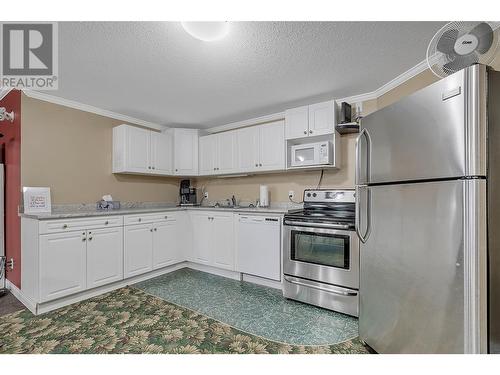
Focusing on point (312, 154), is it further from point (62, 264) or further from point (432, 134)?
point (62, 264)

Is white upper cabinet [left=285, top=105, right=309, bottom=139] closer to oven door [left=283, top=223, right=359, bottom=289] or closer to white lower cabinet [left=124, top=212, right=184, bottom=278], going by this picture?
oven door [left=283, top=223, right=359, bottom=289]

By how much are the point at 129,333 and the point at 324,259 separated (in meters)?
1.91

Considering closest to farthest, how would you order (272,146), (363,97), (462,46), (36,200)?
(462,46), (36,200), (363,97), (272,146)

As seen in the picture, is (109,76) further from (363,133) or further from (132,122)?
(363,133)

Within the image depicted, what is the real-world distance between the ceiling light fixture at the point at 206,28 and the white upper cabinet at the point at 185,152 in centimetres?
257

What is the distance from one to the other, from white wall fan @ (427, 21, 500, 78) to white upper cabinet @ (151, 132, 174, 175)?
11.7ft

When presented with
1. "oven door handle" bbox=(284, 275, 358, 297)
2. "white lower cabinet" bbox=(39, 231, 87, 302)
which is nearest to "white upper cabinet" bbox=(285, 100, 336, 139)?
"oven door handle" bbox=(284, 275, 358, 297)

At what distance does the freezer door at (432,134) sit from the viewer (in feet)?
3.80

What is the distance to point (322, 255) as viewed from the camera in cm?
252

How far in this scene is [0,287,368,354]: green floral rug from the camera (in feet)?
6.00

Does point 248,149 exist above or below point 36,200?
above

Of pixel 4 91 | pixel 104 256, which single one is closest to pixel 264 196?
pixel 104 256

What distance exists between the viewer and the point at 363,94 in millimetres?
2957

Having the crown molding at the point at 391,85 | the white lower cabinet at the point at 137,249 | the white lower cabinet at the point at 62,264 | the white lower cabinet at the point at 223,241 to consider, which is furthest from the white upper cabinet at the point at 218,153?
the white lower cabinet at the point at 62,264
